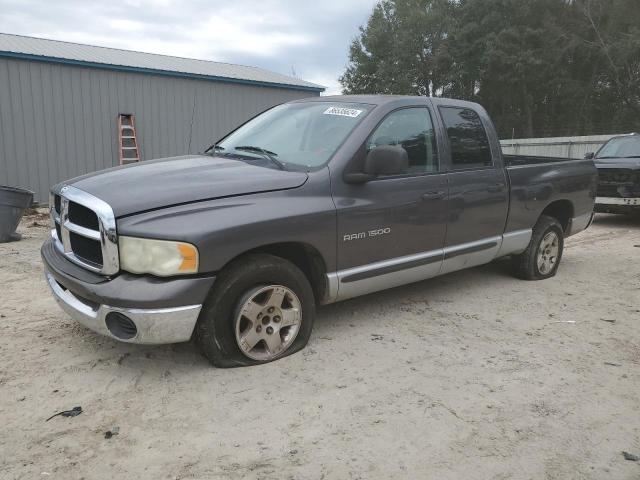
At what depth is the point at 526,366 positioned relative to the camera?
372 cm

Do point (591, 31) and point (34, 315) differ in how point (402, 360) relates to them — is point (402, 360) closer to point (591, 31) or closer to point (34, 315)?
point (34, 315)

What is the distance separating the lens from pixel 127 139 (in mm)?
12703

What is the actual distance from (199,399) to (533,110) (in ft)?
137

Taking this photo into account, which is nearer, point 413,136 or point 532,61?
point 413,136

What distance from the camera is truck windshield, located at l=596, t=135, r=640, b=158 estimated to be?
10617 millimetres

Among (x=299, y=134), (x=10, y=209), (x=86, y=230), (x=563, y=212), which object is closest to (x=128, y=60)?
(x=10, y=209)

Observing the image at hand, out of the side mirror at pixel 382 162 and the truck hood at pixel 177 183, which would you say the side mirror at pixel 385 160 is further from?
the truck hood at pixel 177 183

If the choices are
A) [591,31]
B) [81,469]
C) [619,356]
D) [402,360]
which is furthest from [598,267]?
[591,31]

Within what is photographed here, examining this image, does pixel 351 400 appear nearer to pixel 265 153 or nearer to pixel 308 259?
pixel 308 259

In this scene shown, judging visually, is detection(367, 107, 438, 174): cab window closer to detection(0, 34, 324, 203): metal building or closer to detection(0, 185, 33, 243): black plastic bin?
detection(0, 185, 33, 243): black plastic bin

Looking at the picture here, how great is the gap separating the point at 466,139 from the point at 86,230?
3356mm

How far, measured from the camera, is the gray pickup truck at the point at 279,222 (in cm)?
314

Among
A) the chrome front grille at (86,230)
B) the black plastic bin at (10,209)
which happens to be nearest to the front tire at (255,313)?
the chrome front grille at (86,230)

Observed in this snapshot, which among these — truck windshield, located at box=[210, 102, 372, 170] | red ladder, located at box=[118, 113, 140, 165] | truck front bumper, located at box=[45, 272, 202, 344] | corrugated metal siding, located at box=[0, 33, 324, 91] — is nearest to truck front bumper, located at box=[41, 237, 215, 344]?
truck front bumper, located at box=[45, 272, 202, 344]
